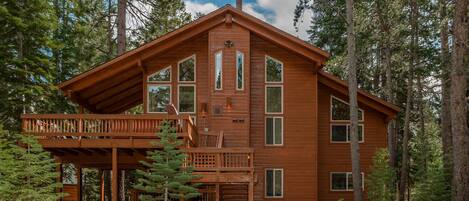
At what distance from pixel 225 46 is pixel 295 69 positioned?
261 cm

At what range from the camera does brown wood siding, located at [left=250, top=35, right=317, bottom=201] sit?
18797 mm

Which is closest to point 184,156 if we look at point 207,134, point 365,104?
point 207,134

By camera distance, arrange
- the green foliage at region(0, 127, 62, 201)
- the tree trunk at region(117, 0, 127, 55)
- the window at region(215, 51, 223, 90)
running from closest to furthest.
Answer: the green foliage at region(0, 127, 62, 201) < the window at region(215, 51, 223, 90) < the tree trunk at region(117, 0, 127, 55)

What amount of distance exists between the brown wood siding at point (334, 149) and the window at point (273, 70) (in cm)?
184

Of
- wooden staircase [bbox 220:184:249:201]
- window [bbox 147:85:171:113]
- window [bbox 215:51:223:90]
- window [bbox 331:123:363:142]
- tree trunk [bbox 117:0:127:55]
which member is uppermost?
tree trunk [bbox 117:0:127:55]

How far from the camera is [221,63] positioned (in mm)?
18578

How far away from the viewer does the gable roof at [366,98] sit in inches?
772

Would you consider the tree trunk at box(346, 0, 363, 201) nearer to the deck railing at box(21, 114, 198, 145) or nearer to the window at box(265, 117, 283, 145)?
the window at box(265, 117, 283, 145)

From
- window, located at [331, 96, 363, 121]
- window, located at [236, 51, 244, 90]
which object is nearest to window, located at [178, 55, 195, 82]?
window, located at [236, 51, 244, 90]

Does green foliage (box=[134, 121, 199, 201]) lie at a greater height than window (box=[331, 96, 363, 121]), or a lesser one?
lesser

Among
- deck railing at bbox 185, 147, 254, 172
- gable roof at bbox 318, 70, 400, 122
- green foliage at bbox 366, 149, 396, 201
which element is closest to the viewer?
deck railing at bbox 185, 147, 254, 172

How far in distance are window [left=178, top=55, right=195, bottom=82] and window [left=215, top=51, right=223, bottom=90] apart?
93 centimetres

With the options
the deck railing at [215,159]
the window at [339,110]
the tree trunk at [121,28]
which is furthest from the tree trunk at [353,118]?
the tree trunk at [121,28]

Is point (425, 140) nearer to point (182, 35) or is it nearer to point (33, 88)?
point (182, 35)
